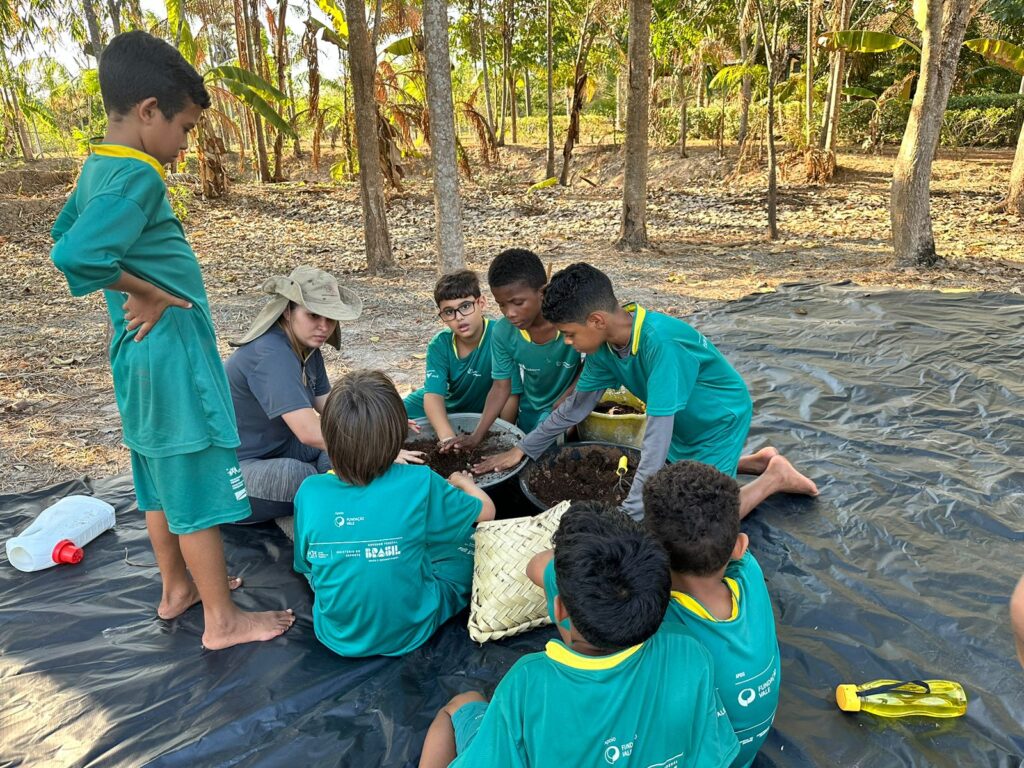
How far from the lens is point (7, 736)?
1.78 meters

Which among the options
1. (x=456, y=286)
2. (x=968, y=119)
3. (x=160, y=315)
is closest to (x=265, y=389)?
(x=160, y=315)

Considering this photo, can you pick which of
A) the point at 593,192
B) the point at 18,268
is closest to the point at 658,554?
the point at 18,268

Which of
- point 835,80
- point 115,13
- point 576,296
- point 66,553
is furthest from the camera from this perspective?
point 835,80

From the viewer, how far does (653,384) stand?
86.9 inches

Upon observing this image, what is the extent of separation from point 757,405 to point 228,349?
409cm

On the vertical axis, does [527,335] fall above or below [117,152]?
below

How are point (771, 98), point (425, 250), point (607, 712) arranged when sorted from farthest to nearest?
point (425, 250) < point (771, 98) < point (607, 712)

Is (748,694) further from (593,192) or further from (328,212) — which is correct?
(593,192)

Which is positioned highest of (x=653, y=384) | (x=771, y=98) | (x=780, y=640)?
(x=771, y=98)

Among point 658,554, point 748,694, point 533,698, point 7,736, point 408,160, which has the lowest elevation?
point 7,736

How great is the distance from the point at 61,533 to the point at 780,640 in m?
2.51

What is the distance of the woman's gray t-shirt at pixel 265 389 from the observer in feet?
7.78

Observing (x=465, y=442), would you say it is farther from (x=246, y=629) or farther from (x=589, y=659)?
(x=589, y=659)

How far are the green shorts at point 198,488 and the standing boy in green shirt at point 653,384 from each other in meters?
0.96
